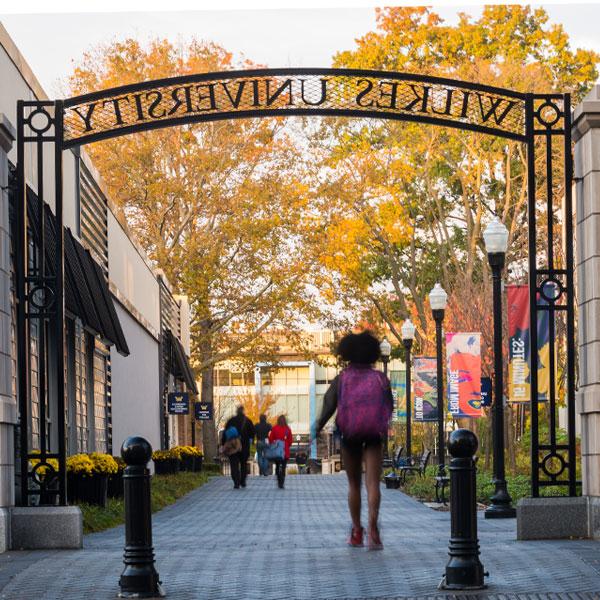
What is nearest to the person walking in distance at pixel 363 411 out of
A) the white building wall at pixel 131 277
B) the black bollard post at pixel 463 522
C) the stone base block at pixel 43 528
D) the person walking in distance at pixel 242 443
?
the black bollard post at pixel 463 522

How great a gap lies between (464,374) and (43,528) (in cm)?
1605

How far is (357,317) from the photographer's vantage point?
151 feet

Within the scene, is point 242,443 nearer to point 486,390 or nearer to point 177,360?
point 486,390

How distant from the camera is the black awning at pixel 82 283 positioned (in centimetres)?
1808

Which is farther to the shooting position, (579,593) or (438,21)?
(438,21)

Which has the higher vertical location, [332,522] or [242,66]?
[242,66]

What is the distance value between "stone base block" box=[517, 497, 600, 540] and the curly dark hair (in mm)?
2784

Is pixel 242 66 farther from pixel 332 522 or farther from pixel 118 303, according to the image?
pixel 332 522

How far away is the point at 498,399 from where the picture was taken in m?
19.3

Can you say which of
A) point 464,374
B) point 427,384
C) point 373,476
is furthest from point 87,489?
point 427,384

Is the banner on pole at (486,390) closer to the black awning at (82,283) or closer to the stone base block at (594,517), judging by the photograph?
the black awning at (82,283)

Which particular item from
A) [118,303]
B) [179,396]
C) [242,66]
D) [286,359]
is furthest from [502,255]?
[286,359]

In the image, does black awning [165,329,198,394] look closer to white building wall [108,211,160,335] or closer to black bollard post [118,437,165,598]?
white building wall [108,211,160,335]

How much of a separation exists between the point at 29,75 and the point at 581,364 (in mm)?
8691
